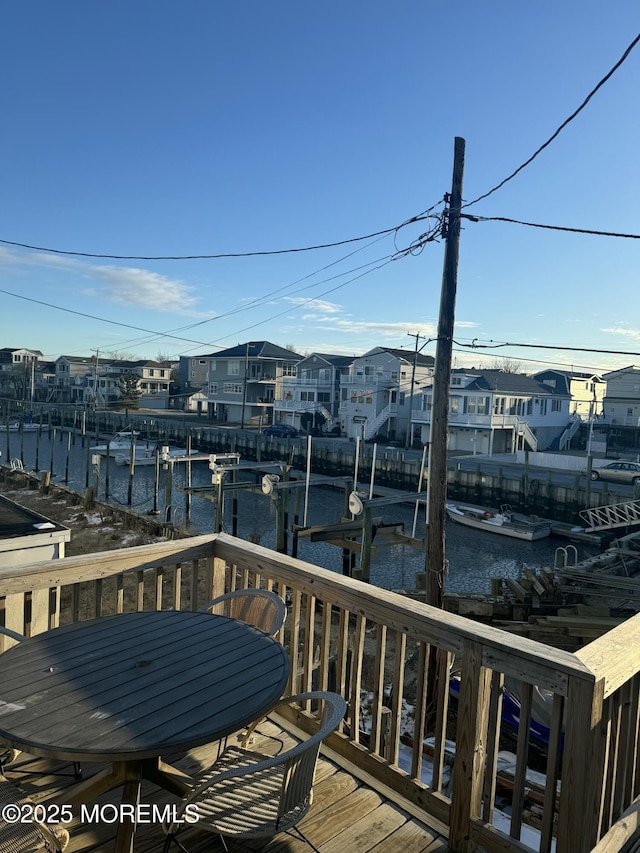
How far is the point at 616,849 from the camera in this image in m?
1.92

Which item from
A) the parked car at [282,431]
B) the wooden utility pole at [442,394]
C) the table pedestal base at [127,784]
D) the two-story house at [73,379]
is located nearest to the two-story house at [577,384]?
the parked car at [282,431]

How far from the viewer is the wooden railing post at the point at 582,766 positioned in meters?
1.88

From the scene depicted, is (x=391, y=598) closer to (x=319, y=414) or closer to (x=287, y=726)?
(x=287, y=726)

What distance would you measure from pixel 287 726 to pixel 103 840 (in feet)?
3.68

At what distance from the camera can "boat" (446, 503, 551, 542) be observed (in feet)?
78.2

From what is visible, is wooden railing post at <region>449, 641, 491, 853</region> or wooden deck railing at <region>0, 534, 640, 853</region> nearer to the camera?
wooden deck railing at <region>0, 534, 640, 853</region>

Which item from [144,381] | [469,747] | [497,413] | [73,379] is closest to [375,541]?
[497,413]

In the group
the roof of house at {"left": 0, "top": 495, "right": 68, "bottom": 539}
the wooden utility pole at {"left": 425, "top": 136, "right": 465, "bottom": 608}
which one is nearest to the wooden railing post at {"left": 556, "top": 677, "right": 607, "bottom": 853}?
the wooden utility pole at {"left": 425, "top": 136, "right": 465, "bottom": 608}

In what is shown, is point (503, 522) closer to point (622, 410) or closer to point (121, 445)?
point (622, 410)

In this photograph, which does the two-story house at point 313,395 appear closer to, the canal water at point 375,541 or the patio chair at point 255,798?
the canal water at point 375,541

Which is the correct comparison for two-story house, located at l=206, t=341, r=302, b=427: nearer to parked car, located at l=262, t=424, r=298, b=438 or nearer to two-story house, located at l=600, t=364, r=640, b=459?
parked car, located at l=262, t=424, r=298, b=438

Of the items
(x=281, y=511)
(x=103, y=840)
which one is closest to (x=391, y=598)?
(x=103, y=840)

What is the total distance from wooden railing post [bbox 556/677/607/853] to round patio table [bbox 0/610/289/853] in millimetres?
1027

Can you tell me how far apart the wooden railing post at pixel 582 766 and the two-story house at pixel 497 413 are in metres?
37.5
